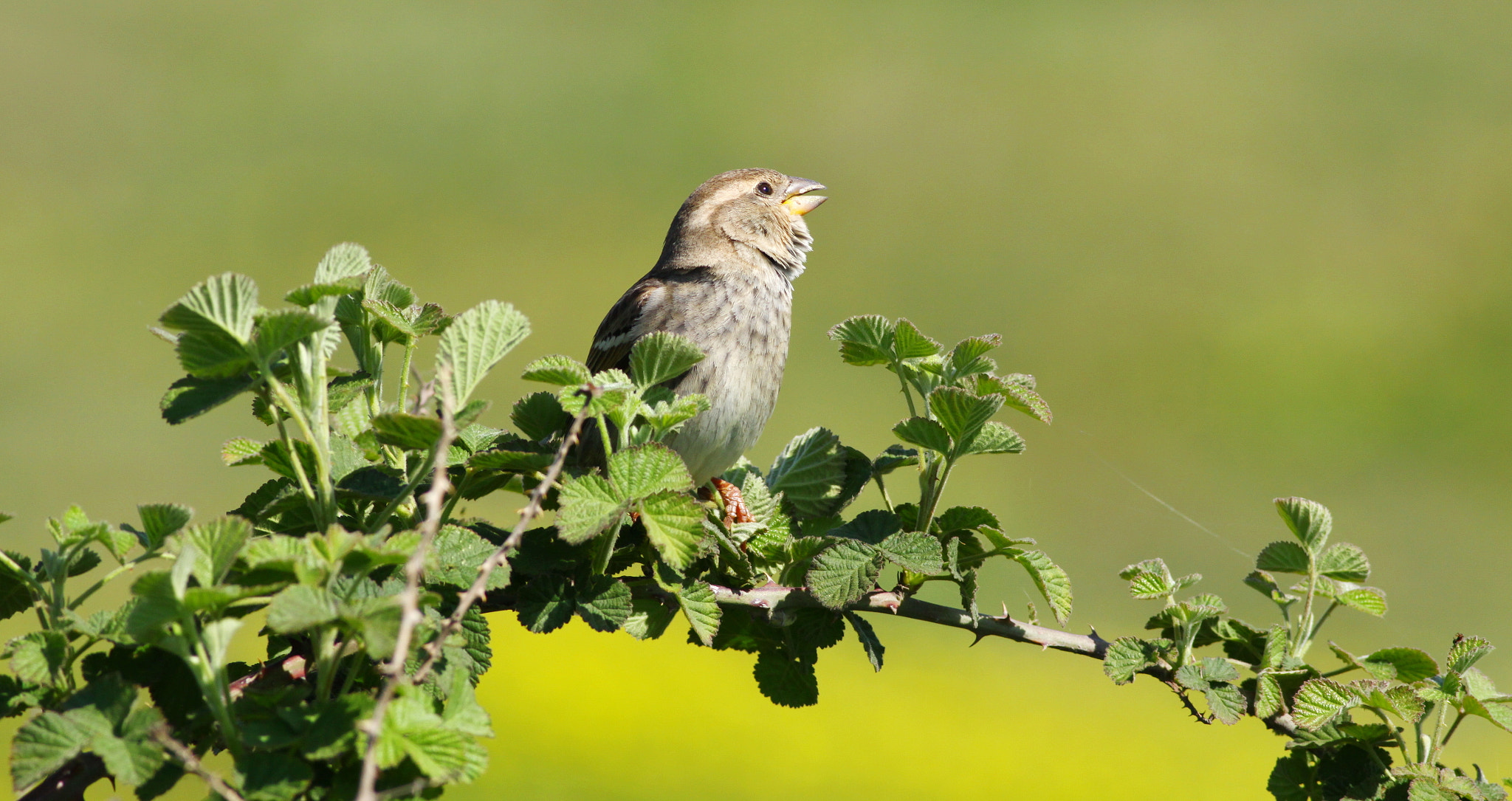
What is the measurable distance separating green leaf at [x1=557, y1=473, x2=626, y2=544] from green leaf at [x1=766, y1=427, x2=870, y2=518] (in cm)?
A: 59

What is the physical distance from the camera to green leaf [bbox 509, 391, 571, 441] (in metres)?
1.43

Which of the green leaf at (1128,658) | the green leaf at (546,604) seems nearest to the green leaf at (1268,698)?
the green leaf at (1128,658)

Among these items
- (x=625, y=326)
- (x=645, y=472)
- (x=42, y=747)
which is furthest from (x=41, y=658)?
(x=625, y=326)

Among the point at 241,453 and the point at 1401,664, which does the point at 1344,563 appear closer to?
the point at 1401,664

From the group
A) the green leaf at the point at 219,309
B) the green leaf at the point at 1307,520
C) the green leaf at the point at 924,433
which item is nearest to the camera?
the green leaf at the point at 219,309

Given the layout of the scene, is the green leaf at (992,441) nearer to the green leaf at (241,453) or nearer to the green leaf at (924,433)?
the green leaf at (924,433)

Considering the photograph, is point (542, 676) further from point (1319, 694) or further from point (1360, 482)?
point (1360, 482)

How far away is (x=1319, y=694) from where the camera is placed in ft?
4.92

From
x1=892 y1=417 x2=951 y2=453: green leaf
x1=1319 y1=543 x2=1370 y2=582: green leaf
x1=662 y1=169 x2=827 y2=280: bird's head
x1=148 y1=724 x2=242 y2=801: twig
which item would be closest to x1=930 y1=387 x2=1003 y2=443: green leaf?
x1=892 y1=417 x2=951 y2=453: green leaf

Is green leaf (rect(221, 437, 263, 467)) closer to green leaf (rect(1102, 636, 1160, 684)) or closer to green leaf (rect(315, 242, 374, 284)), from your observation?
green leaf (rect(315, 242, 374, 284))

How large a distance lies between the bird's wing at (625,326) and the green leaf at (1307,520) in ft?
5.08

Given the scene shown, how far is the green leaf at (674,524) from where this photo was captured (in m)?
1.26

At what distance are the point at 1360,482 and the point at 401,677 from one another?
32.4ft

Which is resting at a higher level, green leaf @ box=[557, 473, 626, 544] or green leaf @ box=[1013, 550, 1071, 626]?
green leaf @ box=[1013, 550, 1071, 626]
